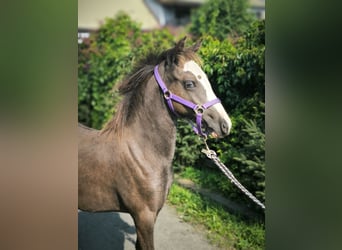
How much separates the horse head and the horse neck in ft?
0.19

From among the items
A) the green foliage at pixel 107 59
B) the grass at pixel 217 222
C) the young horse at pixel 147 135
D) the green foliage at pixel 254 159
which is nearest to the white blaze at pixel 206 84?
the young horse at pixel 147 135

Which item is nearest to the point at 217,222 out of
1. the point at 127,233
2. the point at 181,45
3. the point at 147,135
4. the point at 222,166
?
the point at 222,166

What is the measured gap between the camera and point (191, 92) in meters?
2.25

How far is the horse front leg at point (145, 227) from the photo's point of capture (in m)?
2.33

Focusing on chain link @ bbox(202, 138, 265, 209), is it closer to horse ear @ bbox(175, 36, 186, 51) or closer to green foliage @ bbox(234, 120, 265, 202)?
green foliage @ bbox(234, 120, 265, 202)

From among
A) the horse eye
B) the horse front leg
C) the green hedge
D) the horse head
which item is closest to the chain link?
the green hedge

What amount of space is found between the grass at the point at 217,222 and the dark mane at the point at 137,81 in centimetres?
58

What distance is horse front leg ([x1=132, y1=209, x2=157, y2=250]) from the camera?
2.33 metres

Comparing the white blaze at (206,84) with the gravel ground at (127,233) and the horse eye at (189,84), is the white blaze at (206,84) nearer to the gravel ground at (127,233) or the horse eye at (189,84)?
the horse eye at (189,84)

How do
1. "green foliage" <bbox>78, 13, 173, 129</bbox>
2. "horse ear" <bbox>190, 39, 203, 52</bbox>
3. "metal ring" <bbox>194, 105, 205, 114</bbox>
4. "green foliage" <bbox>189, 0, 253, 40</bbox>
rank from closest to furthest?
"metal ring" <bbox>194, 105, 205, 114</bbox> < "horse ear" <bbox>190, 39, 203, 52</bbox> < "green foliage" <bbox>189, 0, 253, 40</bbox> < "green foliage" <bbox>78, 13, 173, 129</bbox>

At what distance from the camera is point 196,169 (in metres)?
2.52
